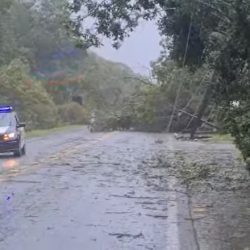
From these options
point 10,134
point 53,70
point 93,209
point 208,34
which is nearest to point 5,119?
point 10,134

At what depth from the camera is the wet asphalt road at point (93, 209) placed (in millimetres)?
8703

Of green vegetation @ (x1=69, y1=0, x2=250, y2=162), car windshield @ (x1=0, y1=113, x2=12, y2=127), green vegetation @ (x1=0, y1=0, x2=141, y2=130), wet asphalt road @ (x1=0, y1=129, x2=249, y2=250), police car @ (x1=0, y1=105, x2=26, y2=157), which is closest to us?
wet asphalt road @ (x1=0, y1=129, x2=249, y2=250)

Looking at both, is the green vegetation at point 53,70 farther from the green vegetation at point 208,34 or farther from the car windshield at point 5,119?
the green vegetation at point 208,34

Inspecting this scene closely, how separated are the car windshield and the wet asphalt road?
5007 mm

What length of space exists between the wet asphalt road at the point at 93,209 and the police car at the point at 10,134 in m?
4.01

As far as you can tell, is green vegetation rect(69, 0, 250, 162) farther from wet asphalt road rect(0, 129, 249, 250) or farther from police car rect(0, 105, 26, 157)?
police car rect(0, 105, 26, 157)

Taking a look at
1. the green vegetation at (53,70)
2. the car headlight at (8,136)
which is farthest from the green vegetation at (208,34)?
the green vegetation at (53,70)

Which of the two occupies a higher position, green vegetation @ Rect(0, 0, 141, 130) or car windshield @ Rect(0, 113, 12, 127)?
green vegetation @ Rect(0, 0, 141, 130)

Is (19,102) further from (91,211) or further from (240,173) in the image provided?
(91,211)

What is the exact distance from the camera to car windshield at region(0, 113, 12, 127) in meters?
24.5

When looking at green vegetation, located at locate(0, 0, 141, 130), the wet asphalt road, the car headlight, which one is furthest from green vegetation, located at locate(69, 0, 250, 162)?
green vegetation, located at locate(0, 0, 141, 130)

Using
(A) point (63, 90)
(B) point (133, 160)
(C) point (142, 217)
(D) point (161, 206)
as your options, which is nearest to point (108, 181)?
(D) point (161, 206)

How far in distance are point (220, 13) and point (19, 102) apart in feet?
161

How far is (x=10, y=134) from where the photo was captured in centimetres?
2378
